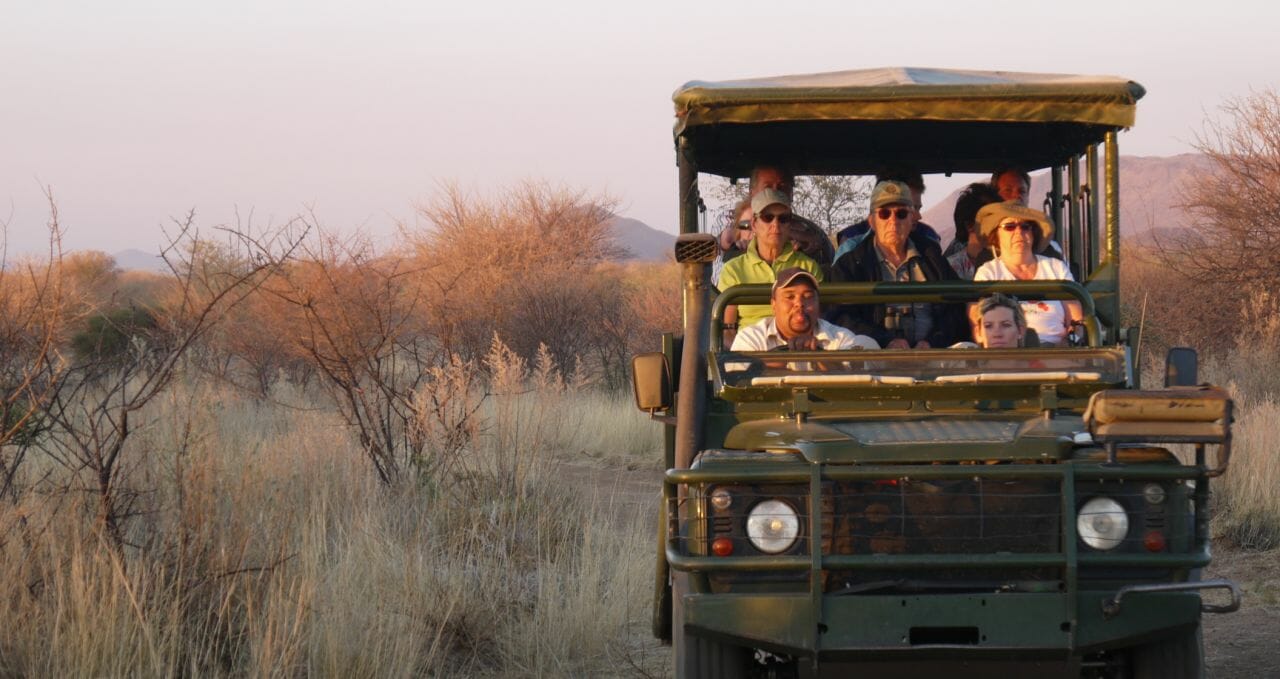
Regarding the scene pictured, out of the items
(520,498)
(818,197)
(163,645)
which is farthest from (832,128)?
(818,197)

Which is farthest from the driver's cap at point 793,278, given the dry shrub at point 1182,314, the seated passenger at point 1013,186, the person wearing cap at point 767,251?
the dry shrub at point 1182,314

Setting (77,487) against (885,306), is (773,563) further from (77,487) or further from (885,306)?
(77,487)

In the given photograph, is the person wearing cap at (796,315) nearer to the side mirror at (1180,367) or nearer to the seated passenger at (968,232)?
the side mirror at (1180,367)

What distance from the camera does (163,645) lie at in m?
5.23

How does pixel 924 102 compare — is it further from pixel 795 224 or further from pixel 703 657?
pixel 703 657

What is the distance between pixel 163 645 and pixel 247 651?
563mm

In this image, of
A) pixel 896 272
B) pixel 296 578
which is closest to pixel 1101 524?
pixel 896 272

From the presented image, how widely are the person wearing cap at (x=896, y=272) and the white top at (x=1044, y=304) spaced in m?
0.24

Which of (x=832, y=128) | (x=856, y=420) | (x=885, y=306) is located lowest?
(x=856, y=420)

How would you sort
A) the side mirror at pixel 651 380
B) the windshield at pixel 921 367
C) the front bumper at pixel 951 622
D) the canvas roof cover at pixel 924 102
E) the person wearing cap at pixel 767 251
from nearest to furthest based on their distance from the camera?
1. the front bumper at pixel 951 622
2. the windshield at pixel 921 367
3. the side mirror at pixel 651 380
4. the canvas roof cover at pixel 924 102
5. the person wearing cap at pixel 767 251

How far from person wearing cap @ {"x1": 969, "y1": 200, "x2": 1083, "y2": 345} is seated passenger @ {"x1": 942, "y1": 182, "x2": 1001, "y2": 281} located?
0.61 m

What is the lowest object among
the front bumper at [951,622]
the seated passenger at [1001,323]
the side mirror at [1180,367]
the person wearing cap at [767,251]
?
the front bumper at [951,622]

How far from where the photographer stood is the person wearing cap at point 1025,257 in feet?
19.8

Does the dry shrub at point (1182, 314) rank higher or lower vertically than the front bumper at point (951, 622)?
higher
